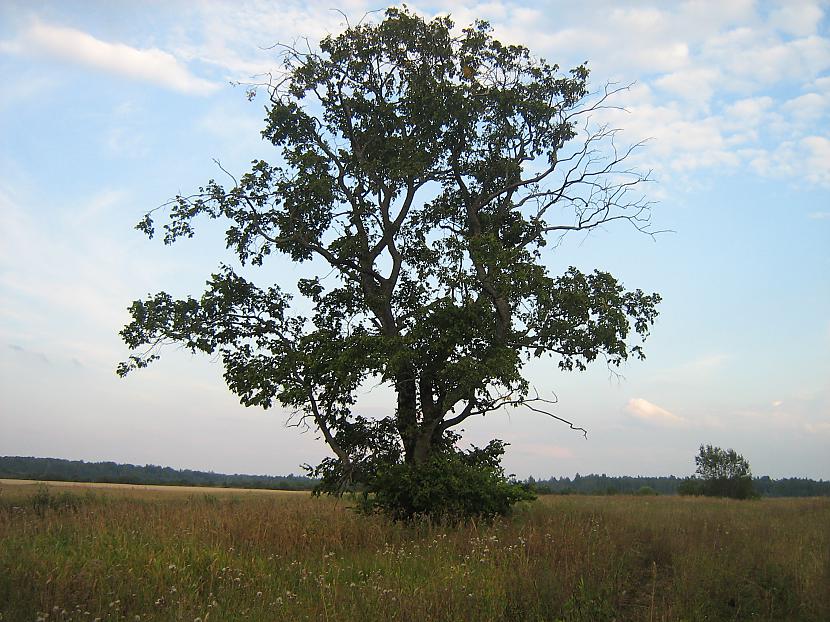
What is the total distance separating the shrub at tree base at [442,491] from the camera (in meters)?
15.3

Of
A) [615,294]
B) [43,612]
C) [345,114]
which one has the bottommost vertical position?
[43,612]

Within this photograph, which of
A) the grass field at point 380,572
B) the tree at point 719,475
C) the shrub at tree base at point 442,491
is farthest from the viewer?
the tree at point 719,475

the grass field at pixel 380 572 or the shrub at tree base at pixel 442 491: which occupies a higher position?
the shrub at tree base at pixel 442 491

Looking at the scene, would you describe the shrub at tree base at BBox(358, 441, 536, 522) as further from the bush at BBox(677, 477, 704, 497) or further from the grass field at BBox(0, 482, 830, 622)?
the bush at BBox(677, 477, 704, 497)

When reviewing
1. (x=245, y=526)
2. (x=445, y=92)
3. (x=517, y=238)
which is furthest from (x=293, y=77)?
(x=245, y=526)

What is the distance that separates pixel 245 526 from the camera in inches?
454

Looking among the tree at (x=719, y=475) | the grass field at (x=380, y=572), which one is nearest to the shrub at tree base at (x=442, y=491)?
the grass field at (x=380, y=572)

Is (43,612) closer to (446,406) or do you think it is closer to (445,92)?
(446,406)

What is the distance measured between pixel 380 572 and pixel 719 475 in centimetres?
6320

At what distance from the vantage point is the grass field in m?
7.30

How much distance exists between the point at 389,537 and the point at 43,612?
675 cm

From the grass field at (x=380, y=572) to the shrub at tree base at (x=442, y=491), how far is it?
2.29 metres

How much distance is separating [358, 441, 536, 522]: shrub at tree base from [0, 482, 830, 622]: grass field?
2291mm

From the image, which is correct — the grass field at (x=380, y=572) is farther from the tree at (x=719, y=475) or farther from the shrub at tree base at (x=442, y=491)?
Answer: the tree at (x=719, y=475)
